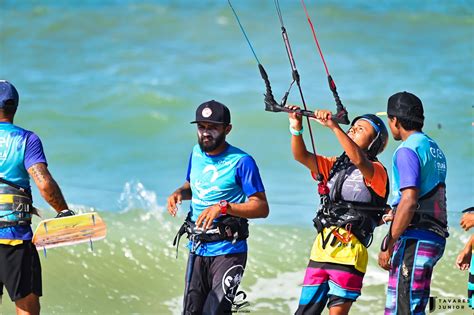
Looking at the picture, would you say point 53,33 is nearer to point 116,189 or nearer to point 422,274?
point 116,189

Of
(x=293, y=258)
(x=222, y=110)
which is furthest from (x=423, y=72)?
(x=222, y=110)

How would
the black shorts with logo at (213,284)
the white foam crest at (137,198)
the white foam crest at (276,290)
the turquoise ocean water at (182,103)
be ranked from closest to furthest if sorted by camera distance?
the black shorts with logo at (213,284), the white foam crest at (276,290), the turquoise ocean water at (182,103), the white foam crest at (137,198)

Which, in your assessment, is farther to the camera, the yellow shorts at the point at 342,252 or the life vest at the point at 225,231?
the life vest at the point at 225,231

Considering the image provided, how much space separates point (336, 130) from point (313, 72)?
746 inches

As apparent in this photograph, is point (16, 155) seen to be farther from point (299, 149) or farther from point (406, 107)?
point (406, 107)

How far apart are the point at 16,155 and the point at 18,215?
39 cm

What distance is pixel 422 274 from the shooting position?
7867 millimetres

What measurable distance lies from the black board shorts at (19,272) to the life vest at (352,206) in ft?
6.11

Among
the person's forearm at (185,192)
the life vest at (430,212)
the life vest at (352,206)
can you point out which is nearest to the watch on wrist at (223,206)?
the person's forearm at (185,192)

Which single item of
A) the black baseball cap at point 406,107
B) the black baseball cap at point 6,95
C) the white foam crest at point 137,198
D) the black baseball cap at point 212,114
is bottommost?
the black baseball cap at point 6,95

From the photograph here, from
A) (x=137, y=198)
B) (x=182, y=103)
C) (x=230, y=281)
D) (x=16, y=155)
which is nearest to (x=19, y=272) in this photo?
(x=16, y=155)

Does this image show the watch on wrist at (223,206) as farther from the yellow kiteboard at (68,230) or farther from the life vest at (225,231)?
the yellow kiteboard at (68,230)

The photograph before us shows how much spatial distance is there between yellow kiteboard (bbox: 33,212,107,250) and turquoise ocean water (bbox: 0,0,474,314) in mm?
3590

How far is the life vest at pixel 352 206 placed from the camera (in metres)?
8.16
